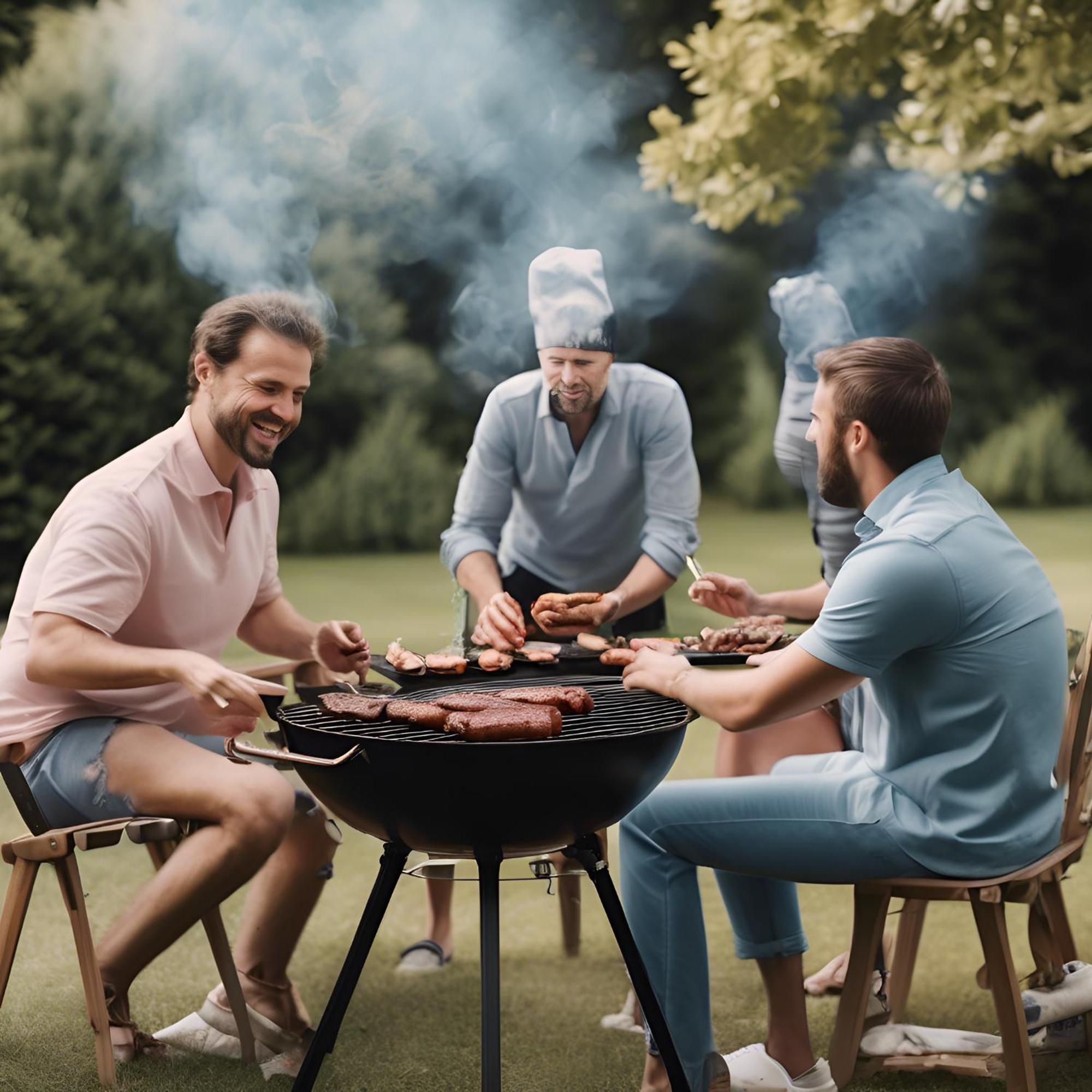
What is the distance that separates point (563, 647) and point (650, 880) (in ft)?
2.73

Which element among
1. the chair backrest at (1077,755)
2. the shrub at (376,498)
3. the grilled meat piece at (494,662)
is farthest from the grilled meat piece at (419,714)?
the shrub at (376,498)

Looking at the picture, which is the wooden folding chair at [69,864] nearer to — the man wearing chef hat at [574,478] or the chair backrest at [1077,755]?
the man wearing chef hat at [574,478]

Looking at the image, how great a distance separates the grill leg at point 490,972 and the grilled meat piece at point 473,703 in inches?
11.0

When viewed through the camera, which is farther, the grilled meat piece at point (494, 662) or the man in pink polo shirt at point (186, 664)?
the grilled meat piece at point (494, 662)

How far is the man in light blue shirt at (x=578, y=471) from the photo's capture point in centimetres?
383

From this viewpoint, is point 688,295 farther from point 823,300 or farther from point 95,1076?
point 95,1076

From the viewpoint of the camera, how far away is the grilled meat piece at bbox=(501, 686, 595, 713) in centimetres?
256

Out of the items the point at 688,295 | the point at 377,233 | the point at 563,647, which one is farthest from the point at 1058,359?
the point at 563,647

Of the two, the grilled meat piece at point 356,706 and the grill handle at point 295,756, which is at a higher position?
the grilled meat piece at point 356,706

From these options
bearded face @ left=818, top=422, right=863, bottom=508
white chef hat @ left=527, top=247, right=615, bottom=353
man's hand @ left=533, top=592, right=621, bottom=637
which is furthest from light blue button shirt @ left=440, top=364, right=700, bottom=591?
bearded face @ left=818, top=422, right=863, bottom=508

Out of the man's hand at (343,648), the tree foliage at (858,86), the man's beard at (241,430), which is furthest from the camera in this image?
the tree foliage at (858,86)

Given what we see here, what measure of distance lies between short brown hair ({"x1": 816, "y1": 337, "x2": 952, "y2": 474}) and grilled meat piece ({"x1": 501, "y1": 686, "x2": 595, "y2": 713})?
0.71 metres

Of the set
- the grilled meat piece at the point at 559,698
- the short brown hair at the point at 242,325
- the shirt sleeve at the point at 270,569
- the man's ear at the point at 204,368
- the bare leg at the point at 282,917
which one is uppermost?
the short brown hair at the point at 242,325

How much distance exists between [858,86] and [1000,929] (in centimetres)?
641
